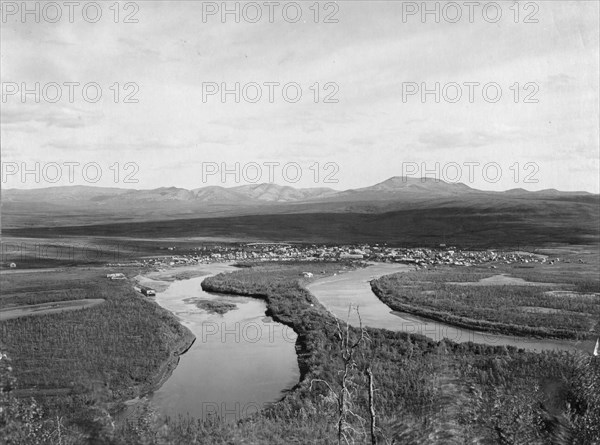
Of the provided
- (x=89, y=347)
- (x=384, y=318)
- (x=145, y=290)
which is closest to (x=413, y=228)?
(x=145, y=290)

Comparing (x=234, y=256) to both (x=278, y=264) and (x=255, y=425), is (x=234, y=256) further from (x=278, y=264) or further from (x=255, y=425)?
(x=255, y=425)

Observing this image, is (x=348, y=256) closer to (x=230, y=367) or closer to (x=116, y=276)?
(x=116, y=276)

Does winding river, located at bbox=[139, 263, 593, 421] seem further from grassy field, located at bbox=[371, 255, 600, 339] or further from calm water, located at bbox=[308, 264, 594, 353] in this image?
grassy field, located at bbox=[371, 255, 600, 339]

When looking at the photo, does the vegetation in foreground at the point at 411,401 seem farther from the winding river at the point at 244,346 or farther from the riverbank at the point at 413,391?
the winding river at the point at 244,346

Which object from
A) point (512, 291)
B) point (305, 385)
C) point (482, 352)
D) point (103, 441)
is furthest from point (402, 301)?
point (103, 441)
